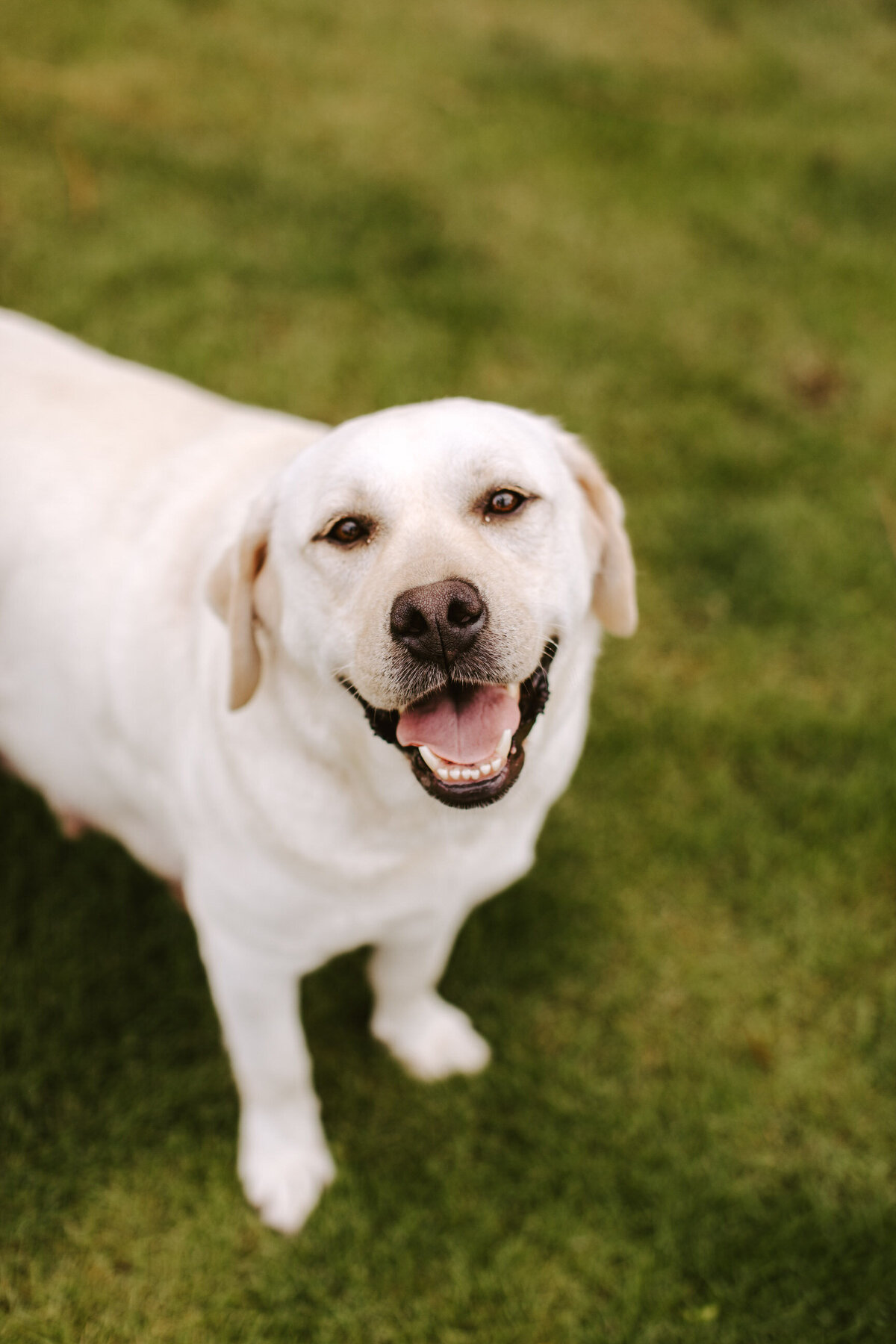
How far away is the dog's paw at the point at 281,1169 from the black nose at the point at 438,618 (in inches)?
57.6

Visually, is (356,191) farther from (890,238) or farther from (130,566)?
(130,566)

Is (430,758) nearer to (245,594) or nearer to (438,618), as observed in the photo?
(438,618)

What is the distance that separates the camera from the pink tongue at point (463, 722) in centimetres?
166

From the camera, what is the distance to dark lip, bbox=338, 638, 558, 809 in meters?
1.63

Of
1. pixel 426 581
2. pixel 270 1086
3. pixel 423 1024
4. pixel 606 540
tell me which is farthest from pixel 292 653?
pixel 423 1024

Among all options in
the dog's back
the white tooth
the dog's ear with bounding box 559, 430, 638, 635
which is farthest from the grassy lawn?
the white tooth

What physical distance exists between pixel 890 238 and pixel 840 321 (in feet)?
2.77

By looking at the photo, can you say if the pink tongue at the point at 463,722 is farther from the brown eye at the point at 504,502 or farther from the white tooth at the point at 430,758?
the brown eye at the point at 504,502

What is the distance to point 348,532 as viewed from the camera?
1.69m

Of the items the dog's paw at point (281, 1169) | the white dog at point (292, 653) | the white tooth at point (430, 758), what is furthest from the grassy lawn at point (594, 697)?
the white tooth at point (430, 758)

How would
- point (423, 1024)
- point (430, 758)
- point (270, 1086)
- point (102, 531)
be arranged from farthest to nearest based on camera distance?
point (423, 1024) → point (270, 1086) → point (102, 531) → point (430, 758)

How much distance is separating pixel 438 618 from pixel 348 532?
284 mm

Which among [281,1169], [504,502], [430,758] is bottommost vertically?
[281,1169]

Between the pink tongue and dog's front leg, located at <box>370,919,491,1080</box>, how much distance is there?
92 centimetres
